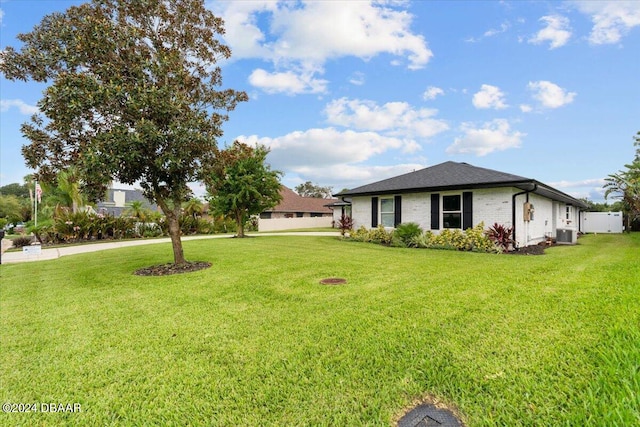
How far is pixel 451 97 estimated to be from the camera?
1335 centimetres

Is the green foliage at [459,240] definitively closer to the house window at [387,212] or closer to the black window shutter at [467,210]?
the black window shutter at [467,210]

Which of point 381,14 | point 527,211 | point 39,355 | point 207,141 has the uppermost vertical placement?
point 381,14

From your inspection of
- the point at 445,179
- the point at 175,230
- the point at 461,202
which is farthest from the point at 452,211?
the point at 175,230

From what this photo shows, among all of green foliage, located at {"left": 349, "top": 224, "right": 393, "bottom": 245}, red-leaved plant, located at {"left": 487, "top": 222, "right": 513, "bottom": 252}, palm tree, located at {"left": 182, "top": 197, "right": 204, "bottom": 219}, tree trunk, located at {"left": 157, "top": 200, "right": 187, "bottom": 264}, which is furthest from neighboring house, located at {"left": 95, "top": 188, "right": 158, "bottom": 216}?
red-leaved plant, located at {"left": 487, "top": 222, "right": 513, "bottom": 252}

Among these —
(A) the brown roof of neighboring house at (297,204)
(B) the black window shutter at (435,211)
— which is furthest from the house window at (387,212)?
(A) the brown roof of neighboring house at (297,204)

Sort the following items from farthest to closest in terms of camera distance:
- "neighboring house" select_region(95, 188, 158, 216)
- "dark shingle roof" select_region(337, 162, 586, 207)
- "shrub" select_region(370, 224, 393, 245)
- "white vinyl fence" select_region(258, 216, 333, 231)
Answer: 1. "neighboring house" select_region(95, 188, 158, 216)
2. "white vinyl fence" select_region(258, 216, 333, 231)
3. "shrub" select_region(370, 224, 393, 245)
4. "dark shingle roof" select_region(337, 162, 586, 207)

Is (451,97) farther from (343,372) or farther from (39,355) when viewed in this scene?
(39,355)

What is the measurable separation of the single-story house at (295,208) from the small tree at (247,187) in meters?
15.8

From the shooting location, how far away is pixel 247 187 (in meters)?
16.7

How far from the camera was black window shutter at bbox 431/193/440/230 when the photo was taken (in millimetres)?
12227

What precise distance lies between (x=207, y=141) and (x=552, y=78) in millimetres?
12424

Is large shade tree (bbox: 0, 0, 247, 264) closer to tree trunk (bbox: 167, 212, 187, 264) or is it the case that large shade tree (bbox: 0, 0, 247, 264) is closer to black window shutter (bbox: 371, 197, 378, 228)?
tree trunk (bbox: 167, 212, 187, 264)

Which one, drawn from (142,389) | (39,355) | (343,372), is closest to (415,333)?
(343,372)

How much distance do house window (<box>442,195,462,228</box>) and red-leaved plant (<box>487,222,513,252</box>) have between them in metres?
1.42
